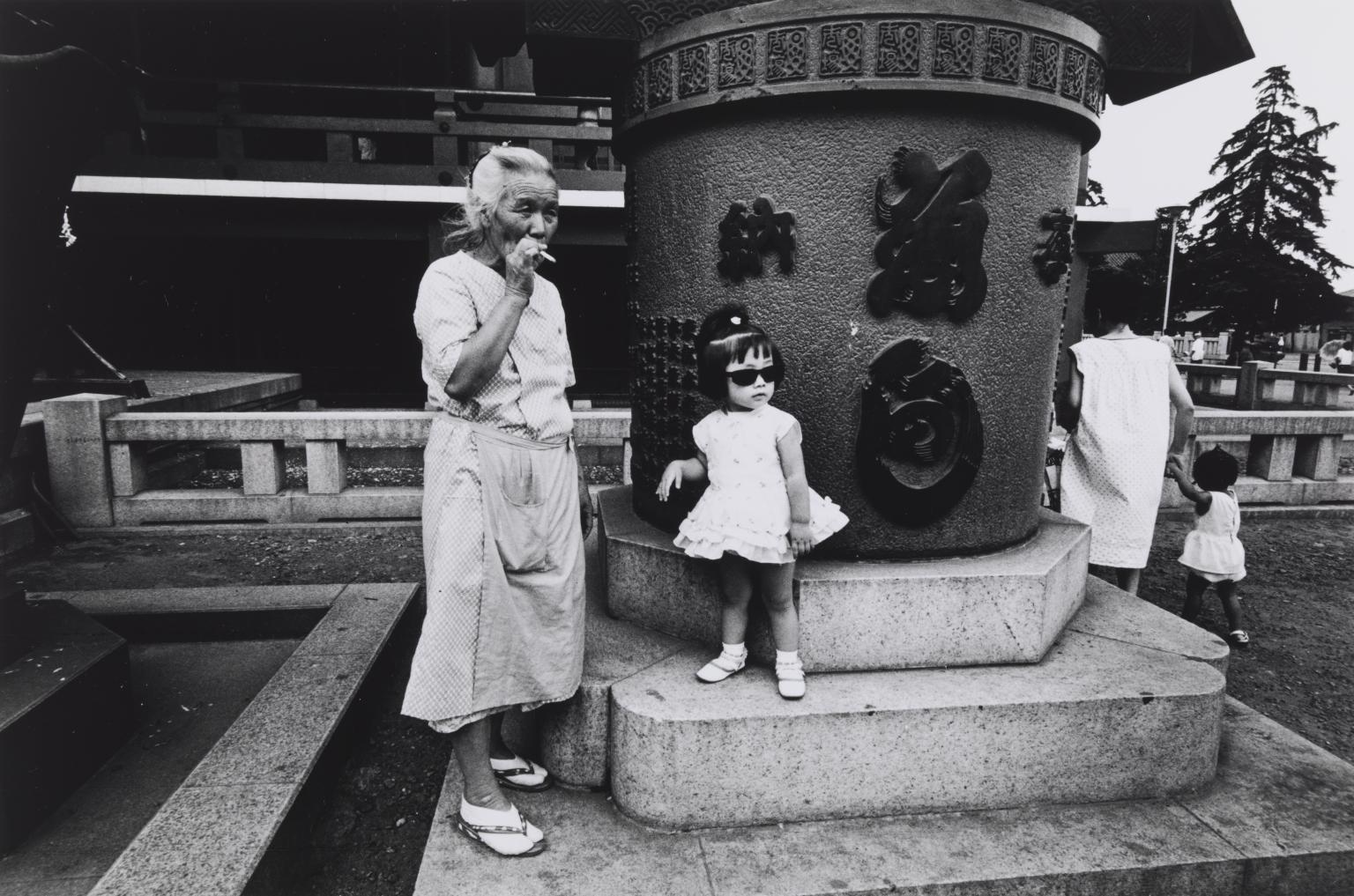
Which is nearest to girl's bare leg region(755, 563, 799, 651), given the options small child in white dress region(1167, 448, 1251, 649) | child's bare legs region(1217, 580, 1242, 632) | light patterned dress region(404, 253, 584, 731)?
light patterned dress region(404, 253, 584, 731)

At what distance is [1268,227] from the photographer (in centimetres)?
3331

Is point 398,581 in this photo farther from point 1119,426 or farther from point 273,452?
point 1119,426

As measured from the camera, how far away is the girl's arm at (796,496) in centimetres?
240

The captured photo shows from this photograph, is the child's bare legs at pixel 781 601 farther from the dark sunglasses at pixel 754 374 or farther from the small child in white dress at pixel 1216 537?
the small child in white dress at pixel 1216 537

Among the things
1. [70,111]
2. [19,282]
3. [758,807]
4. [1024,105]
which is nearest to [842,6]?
[1024,105]

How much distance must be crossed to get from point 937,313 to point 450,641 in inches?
74.5

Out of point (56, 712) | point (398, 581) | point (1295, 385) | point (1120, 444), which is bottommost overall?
point (398, 581)

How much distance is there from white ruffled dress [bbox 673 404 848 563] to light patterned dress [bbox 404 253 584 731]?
18.7 inches

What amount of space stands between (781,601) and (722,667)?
0.29 meters

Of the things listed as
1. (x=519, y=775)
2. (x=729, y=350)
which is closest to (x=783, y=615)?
(x=729, y=350)

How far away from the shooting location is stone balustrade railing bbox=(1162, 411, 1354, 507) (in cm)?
666

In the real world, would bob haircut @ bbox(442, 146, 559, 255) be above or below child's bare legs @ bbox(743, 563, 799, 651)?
above

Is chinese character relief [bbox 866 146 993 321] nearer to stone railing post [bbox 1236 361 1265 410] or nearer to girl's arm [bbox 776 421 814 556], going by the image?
girl's arm [bbox 776 421 814 556]

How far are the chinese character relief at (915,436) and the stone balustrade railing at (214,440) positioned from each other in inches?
154
